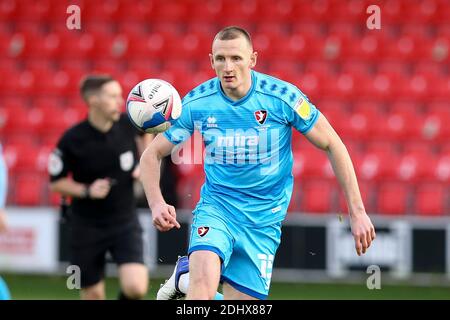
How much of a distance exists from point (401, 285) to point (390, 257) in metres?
0.35

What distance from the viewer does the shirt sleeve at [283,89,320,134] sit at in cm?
638

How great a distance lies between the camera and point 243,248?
6473 millimetres

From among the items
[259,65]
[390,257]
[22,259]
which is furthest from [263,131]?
[259,65]

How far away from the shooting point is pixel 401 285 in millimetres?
12250

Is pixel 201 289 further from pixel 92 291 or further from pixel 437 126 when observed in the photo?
pixel 437 126

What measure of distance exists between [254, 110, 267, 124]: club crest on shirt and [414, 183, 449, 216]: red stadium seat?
7.00 m

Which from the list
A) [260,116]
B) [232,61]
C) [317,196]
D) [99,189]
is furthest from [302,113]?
[317,196]

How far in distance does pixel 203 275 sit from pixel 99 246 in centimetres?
285

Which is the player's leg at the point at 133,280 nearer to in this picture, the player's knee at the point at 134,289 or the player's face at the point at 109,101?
the player's knee at the point at 134,289

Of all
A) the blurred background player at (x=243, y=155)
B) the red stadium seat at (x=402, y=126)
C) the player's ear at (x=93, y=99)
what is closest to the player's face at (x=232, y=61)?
the blurred background player at (x=243, y=155)

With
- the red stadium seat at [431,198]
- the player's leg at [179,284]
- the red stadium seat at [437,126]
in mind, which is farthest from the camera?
the red stadium seat at [437,126]

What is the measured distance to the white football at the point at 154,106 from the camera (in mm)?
6484

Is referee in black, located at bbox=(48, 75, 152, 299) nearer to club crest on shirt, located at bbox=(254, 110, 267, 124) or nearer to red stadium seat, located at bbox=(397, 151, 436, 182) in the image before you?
club crest on shirt, located at bbox=(254, 110, 267, 124)

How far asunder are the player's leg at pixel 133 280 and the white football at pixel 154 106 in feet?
7.42
